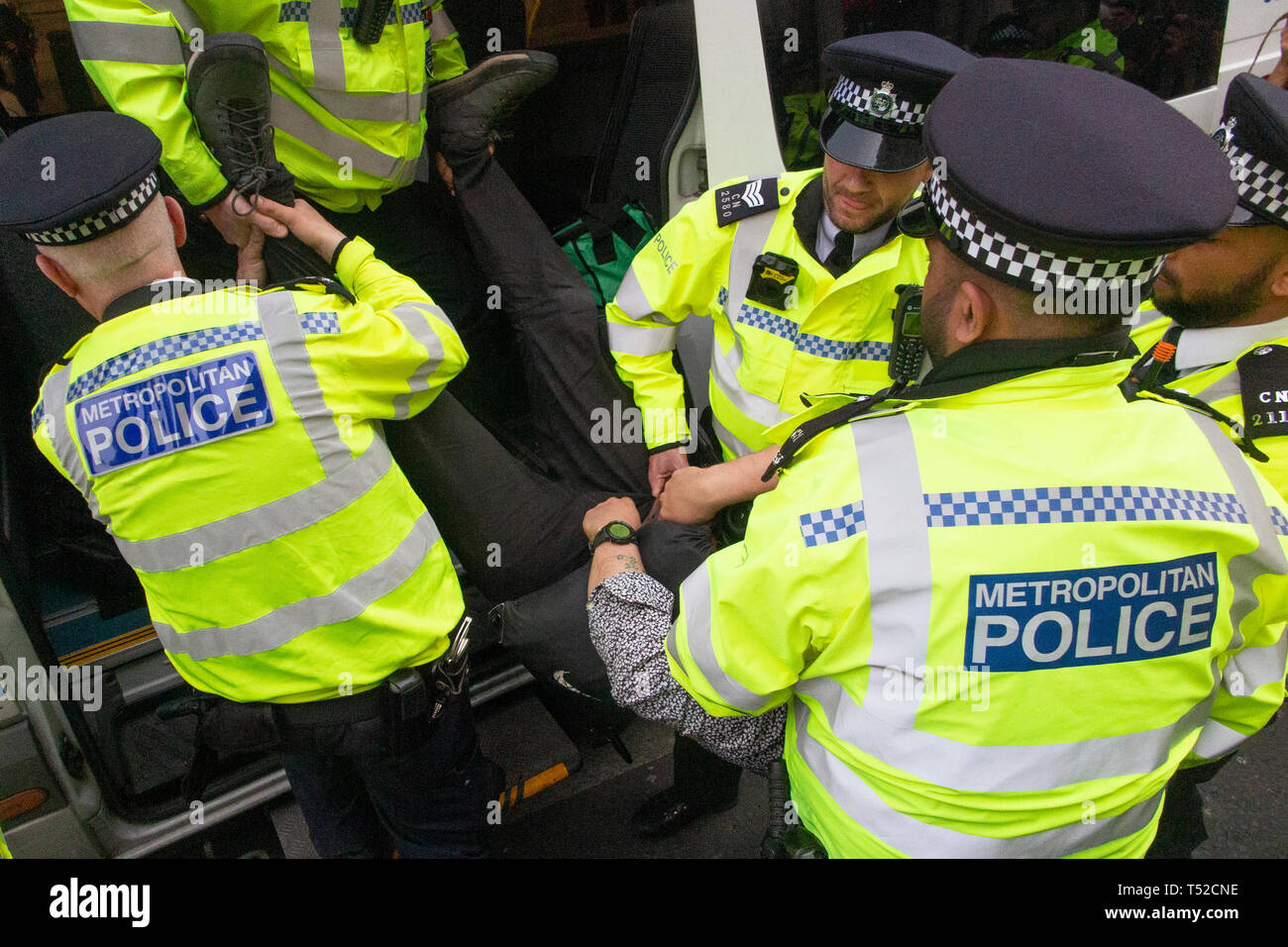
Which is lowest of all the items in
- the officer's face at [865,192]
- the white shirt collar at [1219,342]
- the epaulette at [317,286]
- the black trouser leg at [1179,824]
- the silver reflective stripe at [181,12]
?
the black trouser leg at [1179,824]

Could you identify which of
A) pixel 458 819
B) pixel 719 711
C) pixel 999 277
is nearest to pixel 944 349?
pixel 999 277

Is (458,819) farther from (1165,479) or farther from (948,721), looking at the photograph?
(1165,479)

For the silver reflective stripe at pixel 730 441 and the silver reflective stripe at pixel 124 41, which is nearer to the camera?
the silver reflective stripe at pixel 124 41

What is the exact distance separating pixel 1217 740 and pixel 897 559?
83 cm

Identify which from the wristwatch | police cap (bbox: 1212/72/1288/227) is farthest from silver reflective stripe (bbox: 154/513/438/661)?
police cap (bbox: 1212/72/1288/227)

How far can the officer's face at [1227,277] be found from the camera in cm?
156

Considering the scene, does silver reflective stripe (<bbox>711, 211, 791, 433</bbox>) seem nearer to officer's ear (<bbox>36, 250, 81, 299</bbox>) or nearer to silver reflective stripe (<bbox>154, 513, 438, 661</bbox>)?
silver reflective stripe (<bbox>154, 513, 438, 661</bbox>)

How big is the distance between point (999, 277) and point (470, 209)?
81.2 inches

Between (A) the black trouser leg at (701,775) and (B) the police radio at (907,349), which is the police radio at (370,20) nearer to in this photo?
(B) the police radio at (907,349)

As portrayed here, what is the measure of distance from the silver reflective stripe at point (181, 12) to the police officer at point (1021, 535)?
1.93m

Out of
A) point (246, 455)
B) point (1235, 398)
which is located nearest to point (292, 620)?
point (246, 455)

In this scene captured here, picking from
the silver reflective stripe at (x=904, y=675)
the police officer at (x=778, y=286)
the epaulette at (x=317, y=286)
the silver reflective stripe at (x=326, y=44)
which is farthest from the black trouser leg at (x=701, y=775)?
the silver reflective stripe at (x=326, y=44)

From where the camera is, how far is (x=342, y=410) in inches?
59.0

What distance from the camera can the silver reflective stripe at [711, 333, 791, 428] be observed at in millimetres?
2102
